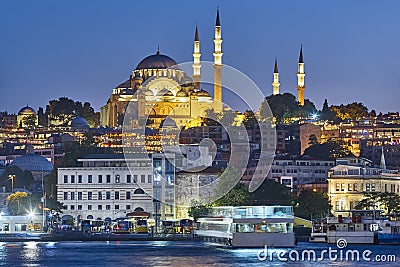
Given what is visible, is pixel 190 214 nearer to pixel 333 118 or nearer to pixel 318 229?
pixel 318 229

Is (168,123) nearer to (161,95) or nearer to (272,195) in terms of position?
(161,95)

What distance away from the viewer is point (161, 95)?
158 m

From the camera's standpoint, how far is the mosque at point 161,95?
6093 inches

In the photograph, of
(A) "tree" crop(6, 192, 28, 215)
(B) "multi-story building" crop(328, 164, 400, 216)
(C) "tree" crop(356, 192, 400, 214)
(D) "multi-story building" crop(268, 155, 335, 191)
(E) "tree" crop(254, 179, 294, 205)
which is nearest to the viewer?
(E) "tree" crop(254, 179, 294, 205)

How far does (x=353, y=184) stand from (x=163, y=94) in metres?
57.8

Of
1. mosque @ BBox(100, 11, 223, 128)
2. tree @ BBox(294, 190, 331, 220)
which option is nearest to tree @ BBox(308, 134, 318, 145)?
mosque @ BBox(100, 11, 223, 128)

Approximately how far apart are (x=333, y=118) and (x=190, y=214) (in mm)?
69202

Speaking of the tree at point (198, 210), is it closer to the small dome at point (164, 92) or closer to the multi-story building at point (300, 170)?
the multi-story building at point (300, 170)

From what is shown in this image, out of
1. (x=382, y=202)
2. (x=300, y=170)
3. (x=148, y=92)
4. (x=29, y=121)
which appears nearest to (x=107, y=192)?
(x=382, y=202)

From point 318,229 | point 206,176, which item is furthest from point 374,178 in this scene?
point 318,229

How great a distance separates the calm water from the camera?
61812 mm

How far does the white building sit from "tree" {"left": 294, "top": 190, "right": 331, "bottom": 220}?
9363mm
